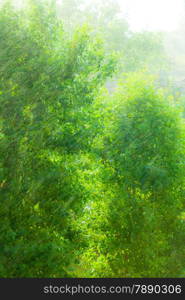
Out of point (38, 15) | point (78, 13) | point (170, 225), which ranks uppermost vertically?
point (38, 15)

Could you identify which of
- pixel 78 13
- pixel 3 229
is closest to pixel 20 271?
pixel 3 229

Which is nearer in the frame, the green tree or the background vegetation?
the green tree

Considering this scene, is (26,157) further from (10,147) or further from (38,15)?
(38,15)

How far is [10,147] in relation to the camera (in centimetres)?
1189

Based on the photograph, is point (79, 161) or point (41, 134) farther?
Result: point (79, 161)

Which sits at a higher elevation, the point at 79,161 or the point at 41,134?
the point at 41,134

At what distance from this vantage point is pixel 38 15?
580 inches

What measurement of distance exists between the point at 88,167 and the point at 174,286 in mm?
5382

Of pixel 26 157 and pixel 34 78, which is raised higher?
pixel 34 78

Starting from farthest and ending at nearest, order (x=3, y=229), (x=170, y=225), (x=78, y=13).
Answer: (x=78, y=13) < (x=170, y=225) < (x=3, y=229)

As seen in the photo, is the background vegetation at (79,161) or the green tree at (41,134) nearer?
the green tree at (41,134)

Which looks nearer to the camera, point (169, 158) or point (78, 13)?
point (169, 158)

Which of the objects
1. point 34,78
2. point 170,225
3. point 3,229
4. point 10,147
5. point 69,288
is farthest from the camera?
point 170,225

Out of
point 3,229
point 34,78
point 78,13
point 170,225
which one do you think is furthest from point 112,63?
point 78,13
